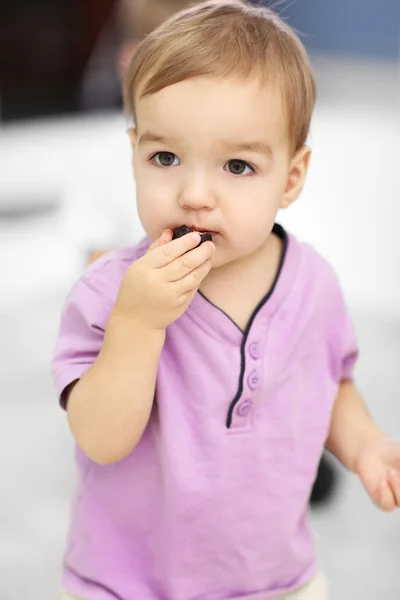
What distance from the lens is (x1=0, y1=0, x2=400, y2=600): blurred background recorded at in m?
1.23

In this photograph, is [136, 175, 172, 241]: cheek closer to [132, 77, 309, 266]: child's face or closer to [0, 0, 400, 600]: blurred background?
[132, 77, 309, 266]: child's face

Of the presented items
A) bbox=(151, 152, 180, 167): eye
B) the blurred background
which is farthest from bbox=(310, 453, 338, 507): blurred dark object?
bbox=(151, 152, 180, 167): eye

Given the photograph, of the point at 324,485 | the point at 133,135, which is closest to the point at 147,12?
the point at 324,485

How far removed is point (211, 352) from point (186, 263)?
104 millimetres

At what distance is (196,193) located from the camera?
2.25 ft

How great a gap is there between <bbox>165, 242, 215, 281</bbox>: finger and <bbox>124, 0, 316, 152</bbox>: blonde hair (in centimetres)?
14

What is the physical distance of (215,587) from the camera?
812 mm

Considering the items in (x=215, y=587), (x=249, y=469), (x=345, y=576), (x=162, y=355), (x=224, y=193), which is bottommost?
(x=345, y=576)

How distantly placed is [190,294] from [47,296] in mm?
1272

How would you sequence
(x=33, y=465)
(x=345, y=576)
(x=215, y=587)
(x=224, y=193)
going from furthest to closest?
(x=33, y=465) < (x=345, y=576) < (x=215, y=587) < (x=224, y=193)

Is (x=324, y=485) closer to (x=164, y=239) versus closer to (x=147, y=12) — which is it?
(x=164, y=239)

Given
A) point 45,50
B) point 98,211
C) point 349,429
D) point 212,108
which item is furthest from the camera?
point 45,50

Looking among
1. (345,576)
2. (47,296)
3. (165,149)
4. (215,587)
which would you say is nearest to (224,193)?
(165,149)

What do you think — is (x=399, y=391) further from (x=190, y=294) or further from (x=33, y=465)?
(x=190, y=294)
